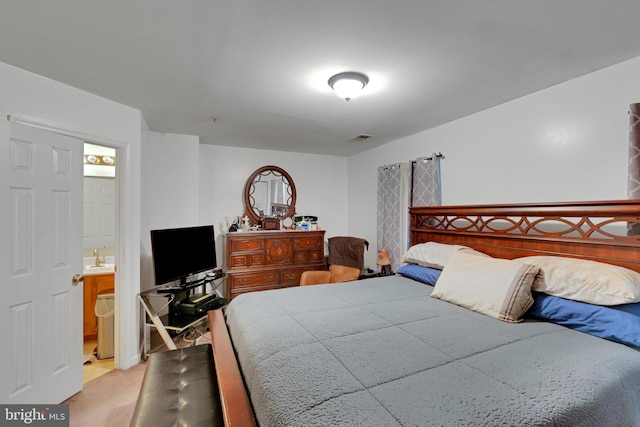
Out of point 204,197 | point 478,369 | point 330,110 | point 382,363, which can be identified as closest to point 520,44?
point 330,110

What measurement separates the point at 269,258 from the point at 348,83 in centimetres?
267

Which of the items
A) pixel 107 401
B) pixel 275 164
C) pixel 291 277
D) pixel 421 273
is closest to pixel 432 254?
pixel 421 273

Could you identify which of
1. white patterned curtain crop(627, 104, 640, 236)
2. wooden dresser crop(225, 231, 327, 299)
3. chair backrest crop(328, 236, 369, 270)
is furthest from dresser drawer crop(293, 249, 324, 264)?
white patterned curtain crop(627, 104, 640, 236)

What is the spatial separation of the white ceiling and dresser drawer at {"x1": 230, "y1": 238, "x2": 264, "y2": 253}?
179 cm

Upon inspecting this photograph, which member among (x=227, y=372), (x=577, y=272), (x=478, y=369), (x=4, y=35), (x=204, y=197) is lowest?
(x=227, y=372)

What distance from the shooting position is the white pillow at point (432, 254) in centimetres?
255

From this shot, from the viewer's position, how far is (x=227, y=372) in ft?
4.62

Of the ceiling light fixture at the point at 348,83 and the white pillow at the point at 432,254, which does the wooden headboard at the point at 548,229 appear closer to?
the white pillow at the point at 432,254

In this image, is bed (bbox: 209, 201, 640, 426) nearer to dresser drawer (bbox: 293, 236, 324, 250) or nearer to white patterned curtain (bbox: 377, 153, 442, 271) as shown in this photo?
white patterned curtain (bbox: 377, 153, 442, 271)

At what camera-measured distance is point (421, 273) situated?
8.79ft

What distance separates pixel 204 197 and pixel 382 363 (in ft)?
11.6

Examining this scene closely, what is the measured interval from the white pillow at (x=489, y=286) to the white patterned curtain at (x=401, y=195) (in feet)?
4.16

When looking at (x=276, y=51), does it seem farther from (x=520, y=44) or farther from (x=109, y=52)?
(x=520, y=44)

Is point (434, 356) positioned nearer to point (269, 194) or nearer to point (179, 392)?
point (179, 392)
